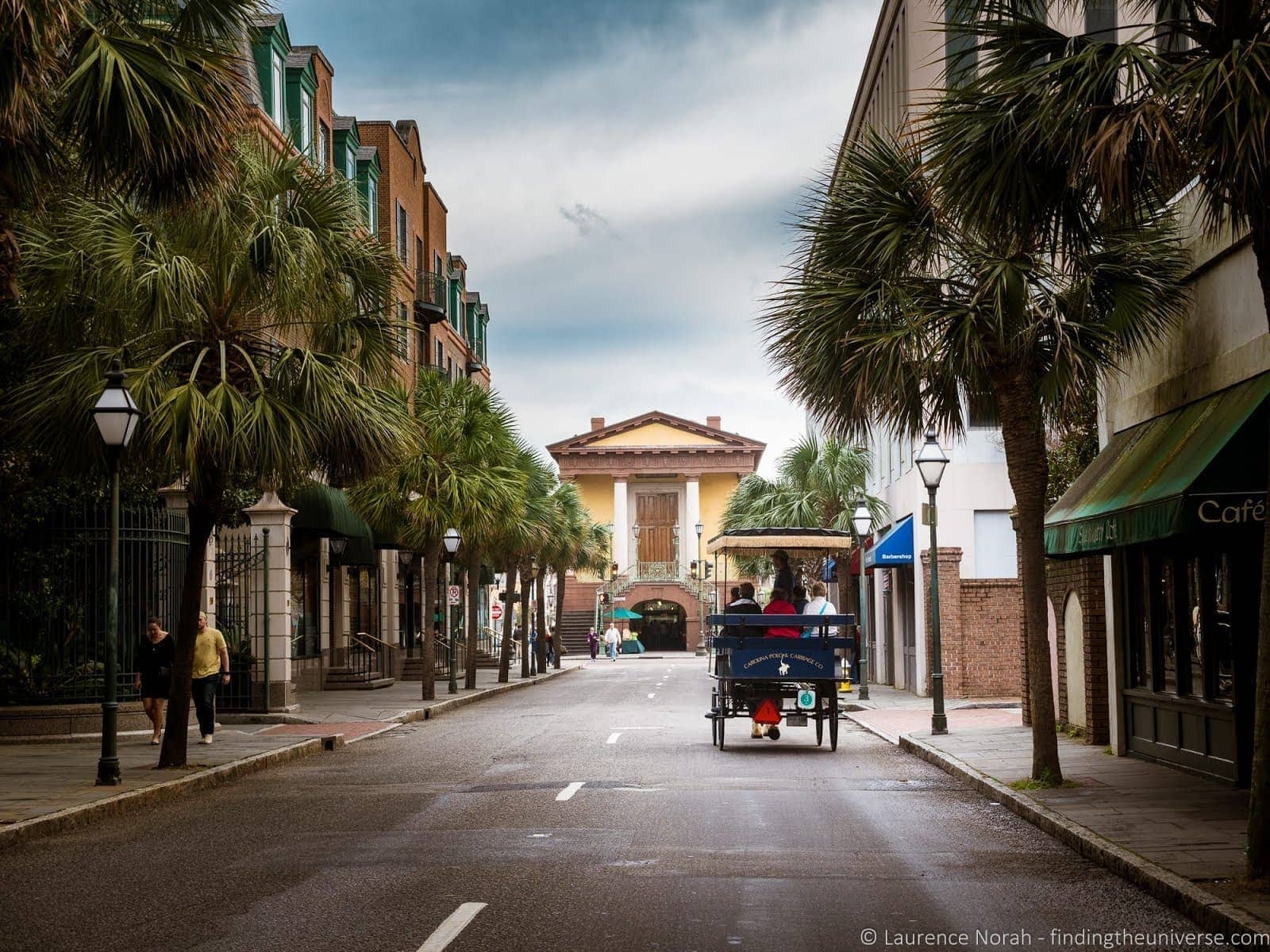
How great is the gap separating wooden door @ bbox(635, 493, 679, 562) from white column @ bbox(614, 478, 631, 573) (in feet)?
4.28

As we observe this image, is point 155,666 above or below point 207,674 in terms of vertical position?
above

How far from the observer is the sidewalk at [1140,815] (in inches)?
324

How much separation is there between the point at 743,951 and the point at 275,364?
12.0 meters

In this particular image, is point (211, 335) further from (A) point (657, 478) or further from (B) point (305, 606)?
(A) point (657, 478)

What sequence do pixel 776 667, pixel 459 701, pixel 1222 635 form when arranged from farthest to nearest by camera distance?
pixel 459 701, pixel 776 667, pixel 1222 635

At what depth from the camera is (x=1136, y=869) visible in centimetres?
907

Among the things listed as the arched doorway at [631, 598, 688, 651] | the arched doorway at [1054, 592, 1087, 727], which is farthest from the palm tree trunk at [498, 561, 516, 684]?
the arched doorway at [631, 598, 688, 651]

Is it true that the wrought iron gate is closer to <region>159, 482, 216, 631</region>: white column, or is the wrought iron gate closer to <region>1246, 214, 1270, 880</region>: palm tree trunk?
<region>159, 482, 216, 631</region>: white column

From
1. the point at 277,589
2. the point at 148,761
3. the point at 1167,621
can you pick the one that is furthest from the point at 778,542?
the point at 277,589

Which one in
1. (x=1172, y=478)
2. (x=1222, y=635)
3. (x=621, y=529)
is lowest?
(x=1222, y=635)

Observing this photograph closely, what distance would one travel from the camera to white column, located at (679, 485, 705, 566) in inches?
3669

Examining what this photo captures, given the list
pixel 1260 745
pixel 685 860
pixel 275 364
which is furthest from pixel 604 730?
pixel 1260 745

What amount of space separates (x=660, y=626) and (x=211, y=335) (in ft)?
258

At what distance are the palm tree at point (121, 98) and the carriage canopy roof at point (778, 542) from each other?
1116 centimetres
